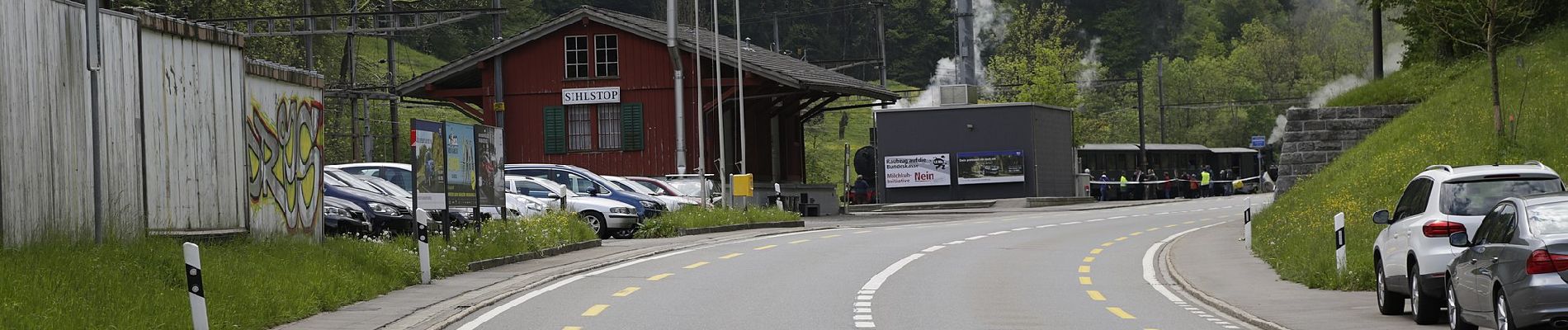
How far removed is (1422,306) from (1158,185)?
184ft

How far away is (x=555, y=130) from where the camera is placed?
49188mm

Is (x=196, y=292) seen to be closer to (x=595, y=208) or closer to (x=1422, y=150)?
(x=595, y=208)

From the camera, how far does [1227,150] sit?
77.3 meters

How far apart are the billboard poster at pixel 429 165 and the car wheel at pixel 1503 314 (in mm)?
12489

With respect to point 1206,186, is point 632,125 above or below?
above

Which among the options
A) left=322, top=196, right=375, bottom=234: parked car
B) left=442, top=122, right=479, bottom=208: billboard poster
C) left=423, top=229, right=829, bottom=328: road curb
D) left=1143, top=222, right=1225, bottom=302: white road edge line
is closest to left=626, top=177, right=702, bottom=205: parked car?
left=423, top=229, right=829, bottom=328: road curb

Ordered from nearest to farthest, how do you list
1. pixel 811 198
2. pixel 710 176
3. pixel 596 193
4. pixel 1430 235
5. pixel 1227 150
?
pixel 1430 235, pixel 596 193, pixel 710 176, pixel 811 198, pixel 1227 150

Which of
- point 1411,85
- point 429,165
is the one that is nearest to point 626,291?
point 429,165

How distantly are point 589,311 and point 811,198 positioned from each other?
37539mm

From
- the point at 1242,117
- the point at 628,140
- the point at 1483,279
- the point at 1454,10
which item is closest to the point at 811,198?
the point at 628,140

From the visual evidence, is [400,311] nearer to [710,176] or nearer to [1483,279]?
[1483,279]

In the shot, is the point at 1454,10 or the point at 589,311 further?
the point at 1454,10

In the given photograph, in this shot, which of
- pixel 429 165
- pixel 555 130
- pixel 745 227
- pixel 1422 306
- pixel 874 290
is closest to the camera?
pixel 1422 306

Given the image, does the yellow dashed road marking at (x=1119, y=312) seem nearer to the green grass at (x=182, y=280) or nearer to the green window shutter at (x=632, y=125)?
the green grass at (x=182, y=280)
